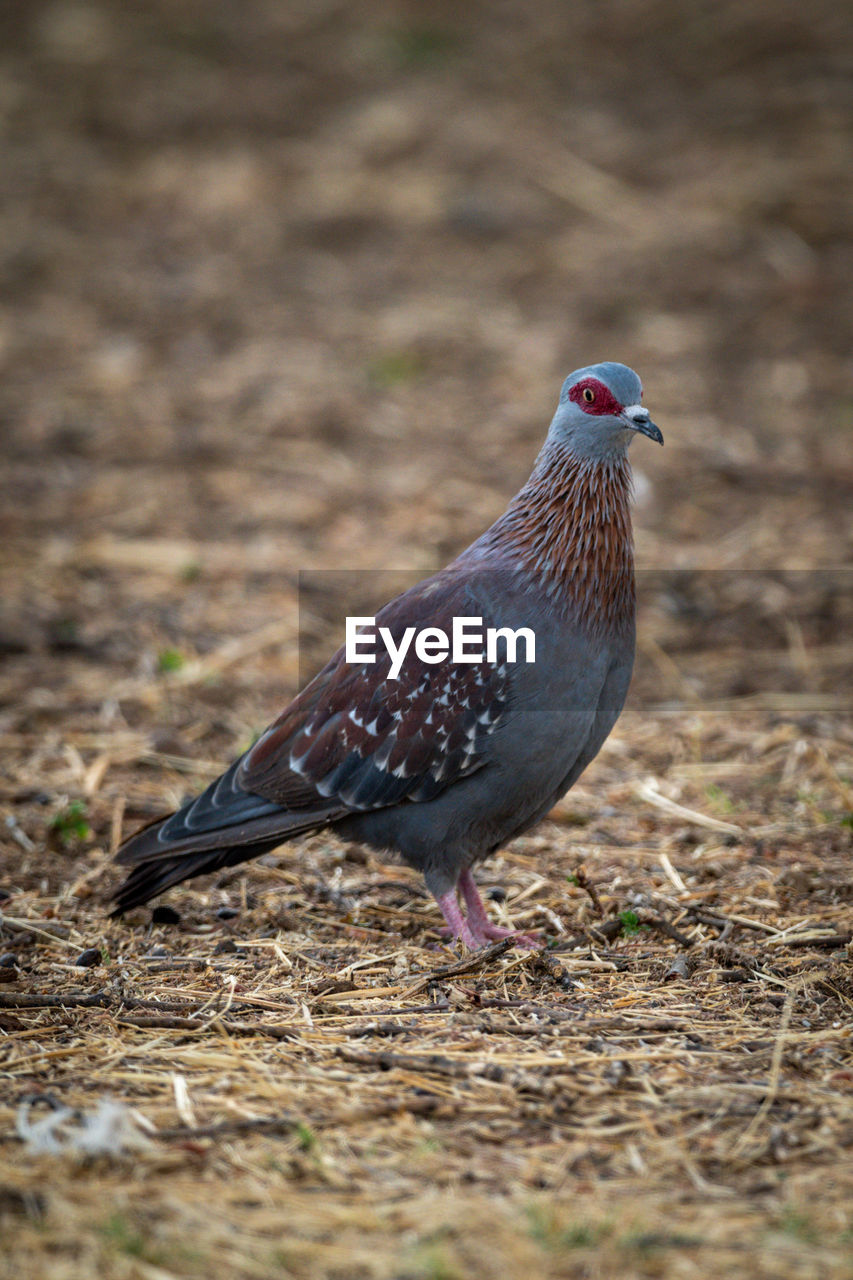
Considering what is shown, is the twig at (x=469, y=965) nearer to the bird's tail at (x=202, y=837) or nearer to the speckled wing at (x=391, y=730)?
the speckled wing at (x=391, y=730)

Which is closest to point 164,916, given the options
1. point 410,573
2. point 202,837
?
point 202,837

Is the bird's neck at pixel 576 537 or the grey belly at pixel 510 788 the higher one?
the bird's neck at pixel 576 537

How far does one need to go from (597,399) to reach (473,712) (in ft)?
3.82

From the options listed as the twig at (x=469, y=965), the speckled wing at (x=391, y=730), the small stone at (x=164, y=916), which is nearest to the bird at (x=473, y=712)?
the speckled wing at (x=391, y=730)

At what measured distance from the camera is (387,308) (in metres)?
10.9

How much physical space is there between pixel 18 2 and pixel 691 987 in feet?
48.2

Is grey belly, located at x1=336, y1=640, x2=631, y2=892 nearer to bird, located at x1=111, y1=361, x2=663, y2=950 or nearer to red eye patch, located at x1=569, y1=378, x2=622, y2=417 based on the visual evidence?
bird, located at x1=111, y1=361, x2=663, y2=950

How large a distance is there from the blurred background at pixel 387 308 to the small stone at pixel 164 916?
1423mm

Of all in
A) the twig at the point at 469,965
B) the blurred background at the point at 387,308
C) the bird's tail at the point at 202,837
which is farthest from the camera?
the blurred background at the point at 387,308

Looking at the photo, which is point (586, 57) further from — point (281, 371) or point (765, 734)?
point (765, 734)

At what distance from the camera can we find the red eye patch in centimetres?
457

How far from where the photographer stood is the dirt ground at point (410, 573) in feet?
10.0

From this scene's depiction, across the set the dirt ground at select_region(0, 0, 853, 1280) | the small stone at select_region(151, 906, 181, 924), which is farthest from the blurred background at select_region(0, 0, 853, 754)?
the small stone at select_region(151, 906, 181, 924)

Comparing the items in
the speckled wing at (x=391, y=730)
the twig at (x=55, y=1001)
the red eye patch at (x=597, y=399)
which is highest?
the red eye patch at (x=597, y=399)
